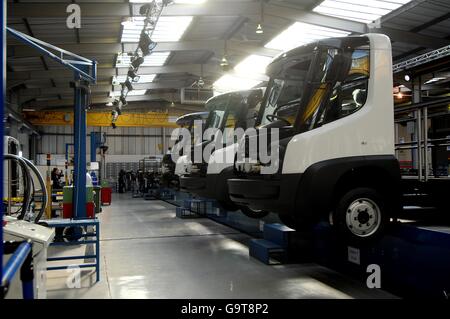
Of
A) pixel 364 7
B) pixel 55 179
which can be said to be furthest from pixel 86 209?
Answer: pixel 55 179

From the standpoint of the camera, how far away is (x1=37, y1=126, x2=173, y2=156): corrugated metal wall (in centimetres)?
2752

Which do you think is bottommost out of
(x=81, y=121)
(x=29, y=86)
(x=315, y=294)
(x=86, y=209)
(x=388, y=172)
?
(x=315, y=294)

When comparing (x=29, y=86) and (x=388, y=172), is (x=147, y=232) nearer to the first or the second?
(x=388, y=172)

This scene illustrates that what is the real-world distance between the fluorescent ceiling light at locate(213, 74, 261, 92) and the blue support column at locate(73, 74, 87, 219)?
31.7 ft

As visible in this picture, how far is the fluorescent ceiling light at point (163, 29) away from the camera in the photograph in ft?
38.5

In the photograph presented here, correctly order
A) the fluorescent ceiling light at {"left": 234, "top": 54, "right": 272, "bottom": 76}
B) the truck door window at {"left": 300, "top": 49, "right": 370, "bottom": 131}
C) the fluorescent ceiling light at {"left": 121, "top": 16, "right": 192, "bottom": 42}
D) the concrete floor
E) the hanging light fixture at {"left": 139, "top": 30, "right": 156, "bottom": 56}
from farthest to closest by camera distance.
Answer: the fluorescent ceiling light at {"left": 234, "top": 54, "right": 272, "bottom": 76}, the fluorescent ceiling light at {"left": 121, "top": 16, "right": 192, "bottom": 42}, the hanging light fixture at {"left": 139, "top": 30, "right": 156, "bottom": 56}, the concrete floor, the truck door window at {"left": 300, "top": 49, "right": 370, "bottom": 131}

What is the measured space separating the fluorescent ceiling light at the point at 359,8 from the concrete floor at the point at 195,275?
6.13m

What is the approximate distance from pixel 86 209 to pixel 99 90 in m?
13.8

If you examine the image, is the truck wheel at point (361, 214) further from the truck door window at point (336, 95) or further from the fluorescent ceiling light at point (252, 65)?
the fluorescent ceiling light at point (252, 65)

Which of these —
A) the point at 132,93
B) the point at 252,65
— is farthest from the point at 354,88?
the point at 132,93

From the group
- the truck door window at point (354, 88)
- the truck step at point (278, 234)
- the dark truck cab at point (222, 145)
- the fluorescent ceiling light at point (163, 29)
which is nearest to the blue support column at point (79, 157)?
the dark truck cab at point (222, 145)

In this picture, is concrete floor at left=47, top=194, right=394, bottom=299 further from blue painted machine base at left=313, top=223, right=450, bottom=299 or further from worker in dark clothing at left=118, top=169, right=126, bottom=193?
worker in dark clothing at left=118, top=169, right=126, bottom=193

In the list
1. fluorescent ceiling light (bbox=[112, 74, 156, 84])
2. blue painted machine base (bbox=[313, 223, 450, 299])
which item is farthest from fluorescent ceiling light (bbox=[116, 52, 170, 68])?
blue painted machine base (bbox=[313, 223, 450, 299])

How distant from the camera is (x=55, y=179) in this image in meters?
16.3
